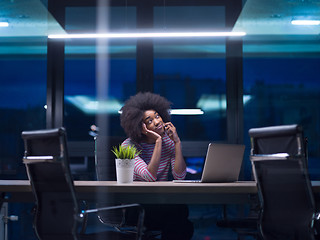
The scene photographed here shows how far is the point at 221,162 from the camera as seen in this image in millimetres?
2639

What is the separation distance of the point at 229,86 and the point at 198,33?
105 cm

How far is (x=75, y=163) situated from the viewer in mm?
5391

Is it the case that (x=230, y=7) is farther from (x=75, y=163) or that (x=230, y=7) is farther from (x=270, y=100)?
(x=75, y=163)

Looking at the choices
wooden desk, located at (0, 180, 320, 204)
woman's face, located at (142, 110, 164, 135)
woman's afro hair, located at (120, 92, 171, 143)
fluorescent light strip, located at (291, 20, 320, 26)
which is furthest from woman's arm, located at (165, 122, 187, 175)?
fluorescent light strip, located at (291, 20, 320, 26)

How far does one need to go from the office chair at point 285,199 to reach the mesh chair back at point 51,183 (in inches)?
37.7

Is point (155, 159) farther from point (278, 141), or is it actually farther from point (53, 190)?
point (278, 141)

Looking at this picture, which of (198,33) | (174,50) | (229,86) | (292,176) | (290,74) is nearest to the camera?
(292,176)

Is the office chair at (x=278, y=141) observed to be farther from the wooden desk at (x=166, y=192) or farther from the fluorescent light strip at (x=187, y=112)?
the fluorescent light strip at (x=187, y=112)

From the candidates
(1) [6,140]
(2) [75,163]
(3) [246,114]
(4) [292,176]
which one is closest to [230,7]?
(3) [246,114]

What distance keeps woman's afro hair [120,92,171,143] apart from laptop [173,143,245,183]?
848 mm

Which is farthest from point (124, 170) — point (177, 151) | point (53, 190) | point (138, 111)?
point (138, 111)

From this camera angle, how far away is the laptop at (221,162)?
257 centimetres

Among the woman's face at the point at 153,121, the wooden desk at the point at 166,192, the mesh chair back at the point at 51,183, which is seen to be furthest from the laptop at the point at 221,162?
the mesh chair back at the point at 51,183

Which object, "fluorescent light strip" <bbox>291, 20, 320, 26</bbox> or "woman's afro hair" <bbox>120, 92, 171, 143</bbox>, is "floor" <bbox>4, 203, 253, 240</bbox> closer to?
"woman's afro hair" <bbox>120, 92, 171, 143</bbox>
